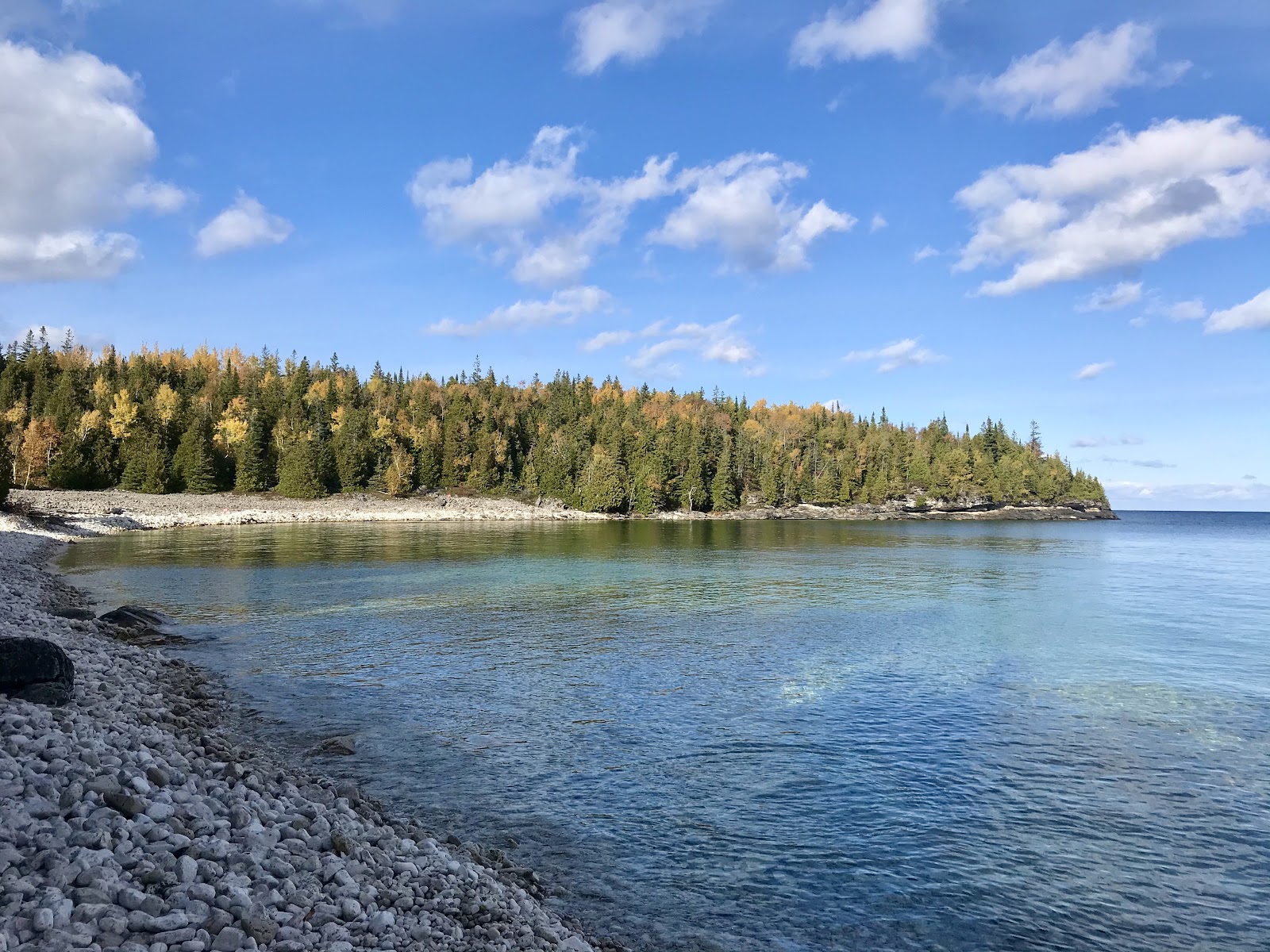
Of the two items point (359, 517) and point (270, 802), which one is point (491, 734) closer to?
point (270, 802)

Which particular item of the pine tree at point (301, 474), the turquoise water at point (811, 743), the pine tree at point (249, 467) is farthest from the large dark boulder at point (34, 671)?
the pine tree at point (249, 467)

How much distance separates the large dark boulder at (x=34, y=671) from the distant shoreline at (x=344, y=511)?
58694 millimetres

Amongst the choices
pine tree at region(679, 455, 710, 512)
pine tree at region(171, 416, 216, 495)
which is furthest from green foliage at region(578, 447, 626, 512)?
pine tree at region(171, 416, 216, 495)

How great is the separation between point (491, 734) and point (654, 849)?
545cm

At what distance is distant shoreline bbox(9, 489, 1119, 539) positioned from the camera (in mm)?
76625

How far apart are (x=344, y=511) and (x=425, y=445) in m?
34.0

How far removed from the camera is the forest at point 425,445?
116 m

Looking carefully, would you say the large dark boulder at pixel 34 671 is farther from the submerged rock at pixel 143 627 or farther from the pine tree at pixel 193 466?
the pine tree at pixel 193 466

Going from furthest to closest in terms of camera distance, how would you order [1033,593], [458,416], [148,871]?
[458,416]
[1033,593]
[148,871]

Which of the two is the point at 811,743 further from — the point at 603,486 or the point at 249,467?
the point at 249,467

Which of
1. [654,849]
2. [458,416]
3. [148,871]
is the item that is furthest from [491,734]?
[458,416]

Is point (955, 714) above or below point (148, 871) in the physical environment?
below

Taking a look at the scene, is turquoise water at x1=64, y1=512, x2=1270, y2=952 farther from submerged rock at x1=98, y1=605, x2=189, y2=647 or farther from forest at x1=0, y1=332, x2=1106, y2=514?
forest at x1=0, y1=332, x2=1106, y2=514

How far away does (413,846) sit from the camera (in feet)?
29.1
